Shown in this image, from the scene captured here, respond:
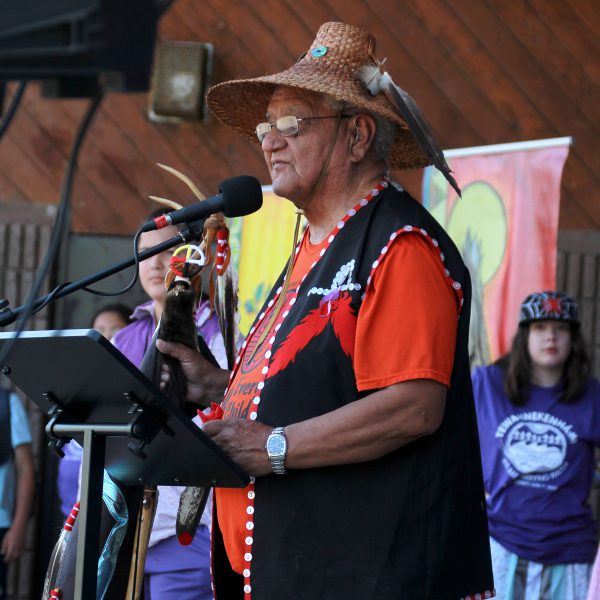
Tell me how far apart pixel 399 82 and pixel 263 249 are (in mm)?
1508

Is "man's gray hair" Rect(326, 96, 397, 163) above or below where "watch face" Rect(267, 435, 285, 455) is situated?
above

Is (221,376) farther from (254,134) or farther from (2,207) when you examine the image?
(2,207)

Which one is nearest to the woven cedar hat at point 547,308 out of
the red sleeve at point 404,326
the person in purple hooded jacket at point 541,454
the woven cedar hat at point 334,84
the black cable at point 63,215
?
the person in purple hooded jacket at point 541,454

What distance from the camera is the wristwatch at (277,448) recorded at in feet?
7.88

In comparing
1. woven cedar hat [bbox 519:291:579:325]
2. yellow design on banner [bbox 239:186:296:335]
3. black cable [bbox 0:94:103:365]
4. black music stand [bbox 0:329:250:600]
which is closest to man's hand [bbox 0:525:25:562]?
yellow design on banner [bbox 239:186:296:335]

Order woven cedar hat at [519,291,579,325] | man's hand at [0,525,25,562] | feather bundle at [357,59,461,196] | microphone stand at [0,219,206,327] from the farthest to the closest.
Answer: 1. man's hand at [0,525,25,562]
2. woven cedar hat at [519,291,579,325]
3. feather bundle at [357,59,461,196]
4. microphone stand at [0,219,206,327]

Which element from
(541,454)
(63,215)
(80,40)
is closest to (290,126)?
(63,215)

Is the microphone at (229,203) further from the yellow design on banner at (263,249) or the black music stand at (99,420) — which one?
the yellow design on banner at (263,249)

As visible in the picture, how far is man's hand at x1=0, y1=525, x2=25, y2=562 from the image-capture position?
5.27 metres

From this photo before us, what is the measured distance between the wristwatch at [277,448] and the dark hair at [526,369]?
237cm

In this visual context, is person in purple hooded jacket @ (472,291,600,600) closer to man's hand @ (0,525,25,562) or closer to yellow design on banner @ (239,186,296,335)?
yellow design on banner @ (239,186,296,335)

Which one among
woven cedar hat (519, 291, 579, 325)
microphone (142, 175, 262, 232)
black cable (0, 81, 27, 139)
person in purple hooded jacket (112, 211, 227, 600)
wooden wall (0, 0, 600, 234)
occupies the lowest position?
person in purple hooded jacket (112, 211, 227, 600)

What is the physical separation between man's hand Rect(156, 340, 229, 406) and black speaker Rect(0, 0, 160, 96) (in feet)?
4.67

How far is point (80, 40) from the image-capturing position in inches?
57.1
